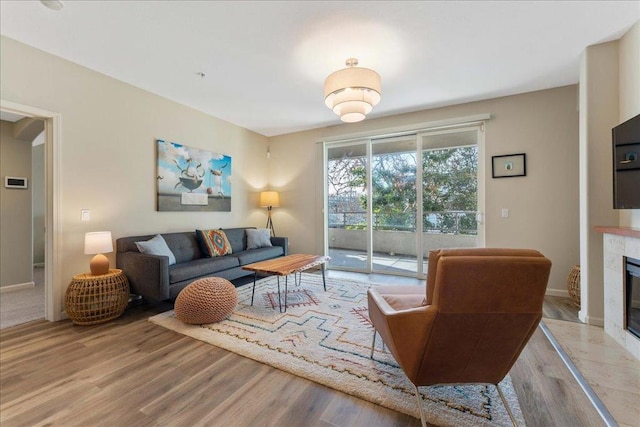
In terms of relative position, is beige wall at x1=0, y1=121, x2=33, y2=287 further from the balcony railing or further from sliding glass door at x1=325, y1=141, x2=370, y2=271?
the balcony railing

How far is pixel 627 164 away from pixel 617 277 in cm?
96

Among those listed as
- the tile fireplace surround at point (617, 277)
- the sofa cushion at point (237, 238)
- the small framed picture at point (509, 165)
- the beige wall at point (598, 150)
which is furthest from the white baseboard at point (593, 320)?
the sofa cushion at point (237, 238)

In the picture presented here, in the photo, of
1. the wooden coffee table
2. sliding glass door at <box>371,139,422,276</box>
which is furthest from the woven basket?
the wooden coffee table

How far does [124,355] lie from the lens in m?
2.05

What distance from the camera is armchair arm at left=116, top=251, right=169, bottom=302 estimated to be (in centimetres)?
274

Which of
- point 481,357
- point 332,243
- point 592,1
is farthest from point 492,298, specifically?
point 332,243

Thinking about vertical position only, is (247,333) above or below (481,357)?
below

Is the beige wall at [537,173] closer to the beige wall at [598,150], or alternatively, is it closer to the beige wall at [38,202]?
the beige wall at [598,150]

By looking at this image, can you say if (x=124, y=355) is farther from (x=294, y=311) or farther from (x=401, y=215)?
(x=401, y=215)

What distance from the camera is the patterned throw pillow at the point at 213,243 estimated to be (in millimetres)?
3799

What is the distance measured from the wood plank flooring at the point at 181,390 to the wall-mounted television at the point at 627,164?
54.7 inches

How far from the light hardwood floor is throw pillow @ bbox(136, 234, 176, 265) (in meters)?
0.99

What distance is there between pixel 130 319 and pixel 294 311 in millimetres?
1694

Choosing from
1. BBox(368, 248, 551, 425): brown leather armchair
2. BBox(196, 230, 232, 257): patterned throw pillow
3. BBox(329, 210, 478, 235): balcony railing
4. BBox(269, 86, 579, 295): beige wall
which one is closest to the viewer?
BBox(368, 248, 551, 425): brown leather armchair
